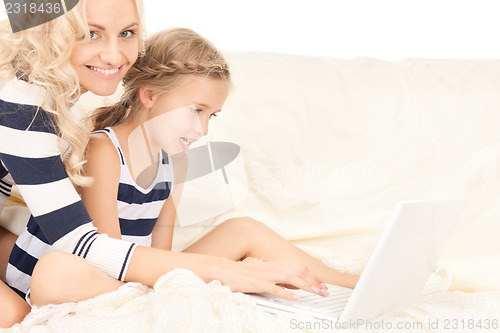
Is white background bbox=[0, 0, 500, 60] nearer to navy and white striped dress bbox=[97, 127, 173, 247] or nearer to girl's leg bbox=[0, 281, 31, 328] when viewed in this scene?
navy and white striped dress bbox=[97, 127, 173, 247]

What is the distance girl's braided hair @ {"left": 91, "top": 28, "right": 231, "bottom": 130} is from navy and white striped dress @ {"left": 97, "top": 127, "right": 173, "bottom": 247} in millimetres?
133

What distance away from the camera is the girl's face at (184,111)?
1163 millimetres

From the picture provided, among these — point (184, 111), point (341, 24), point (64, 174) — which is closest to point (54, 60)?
point (64, 174)

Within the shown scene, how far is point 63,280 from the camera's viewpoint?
0.82 metres

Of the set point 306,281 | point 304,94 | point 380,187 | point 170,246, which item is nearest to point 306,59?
point 304,94

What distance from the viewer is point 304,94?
1523 mm

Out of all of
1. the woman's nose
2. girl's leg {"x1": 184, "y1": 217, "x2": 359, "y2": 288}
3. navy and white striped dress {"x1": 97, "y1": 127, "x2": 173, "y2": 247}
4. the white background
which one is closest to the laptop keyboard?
girl's leg {"x1": 184, "y1": 217, "x2": 359, "y2": 288}

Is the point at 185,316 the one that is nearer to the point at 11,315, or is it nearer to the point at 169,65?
the point at 11,315

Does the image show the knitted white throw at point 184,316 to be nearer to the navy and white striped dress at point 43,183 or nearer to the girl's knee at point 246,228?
the navy and white striped dress at point 43,183

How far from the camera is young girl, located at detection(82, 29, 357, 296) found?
116cm

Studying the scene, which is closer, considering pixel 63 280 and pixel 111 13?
pixel 63 280

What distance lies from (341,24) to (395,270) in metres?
1.25

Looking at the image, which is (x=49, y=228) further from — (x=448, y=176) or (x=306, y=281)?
(x=448, y=176)

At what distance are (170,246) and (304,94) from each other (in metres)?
0.57
